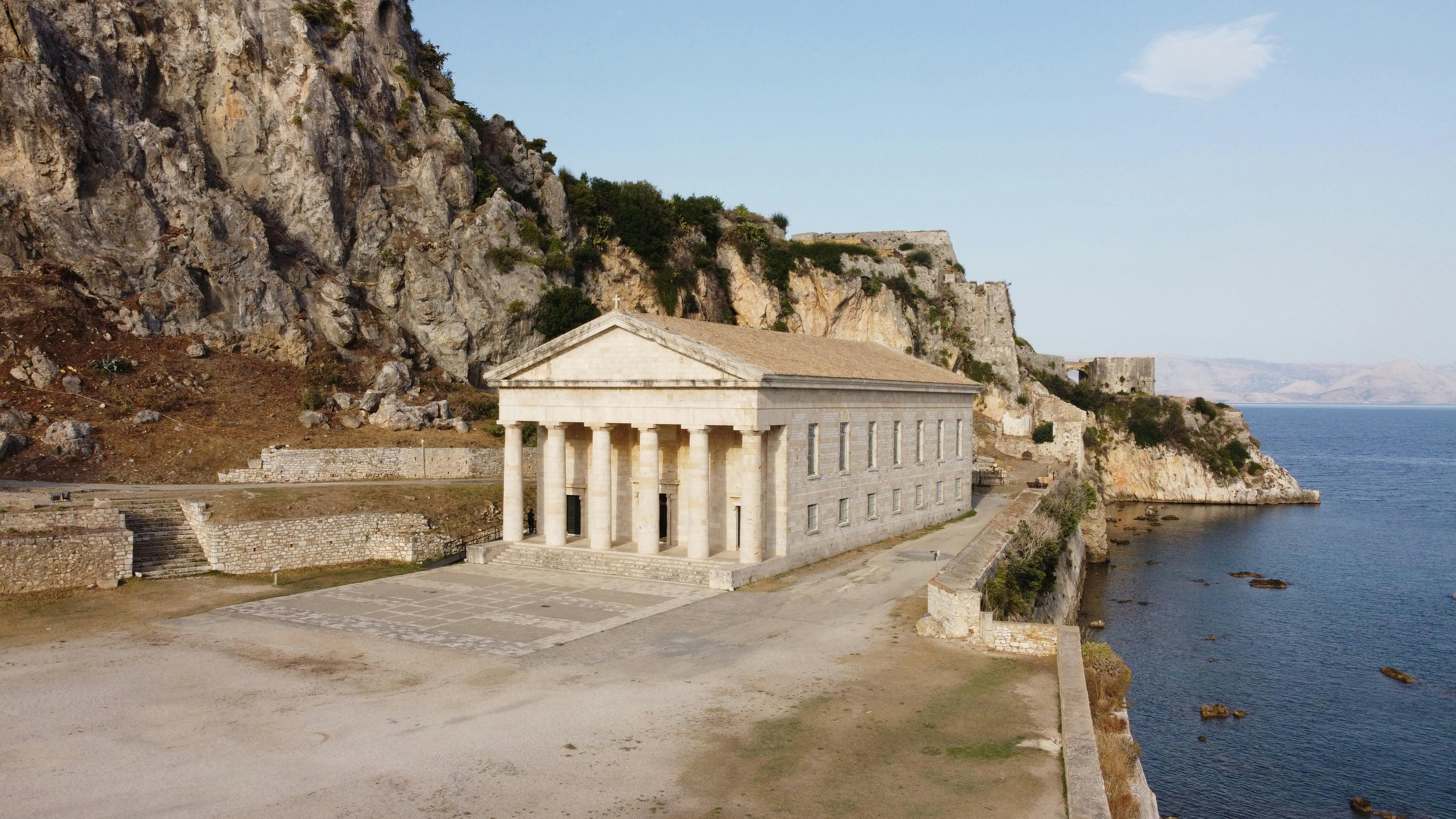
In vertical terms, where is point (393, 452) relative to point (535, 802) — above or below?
above

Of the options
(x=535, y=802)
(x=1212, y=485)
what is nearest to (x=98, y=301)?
(x=535, y=802)

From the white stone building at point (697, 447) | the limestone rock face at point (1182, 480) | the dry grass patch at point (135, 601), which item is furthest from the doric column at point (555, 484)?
the limestone rock face at point (1182, 480)

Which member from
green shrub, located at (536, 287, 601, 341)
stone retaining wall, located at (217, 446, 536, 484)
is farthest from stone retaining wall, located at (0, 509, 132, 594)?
green shrub, located at (536, 287, 601, 341)

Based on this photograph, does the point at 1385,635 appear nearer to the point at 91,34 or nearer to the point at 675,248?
the point at 675,248

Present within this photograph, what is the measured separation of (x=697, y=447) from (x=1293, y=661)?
2576cm

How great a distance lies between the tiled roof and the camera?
115 feet

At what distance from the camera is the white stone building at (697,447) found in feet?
111

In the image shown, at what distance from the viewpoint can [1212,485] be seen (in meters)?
96.2

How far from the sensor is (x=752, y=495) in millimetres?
33469

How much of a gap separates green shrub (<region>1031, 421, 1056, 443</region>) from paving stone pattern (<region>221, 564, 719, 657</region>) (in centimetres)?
6468

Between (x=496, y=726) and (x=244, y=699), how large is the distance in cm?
607

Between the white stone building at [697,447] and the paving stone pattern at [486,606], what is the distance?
2.11m

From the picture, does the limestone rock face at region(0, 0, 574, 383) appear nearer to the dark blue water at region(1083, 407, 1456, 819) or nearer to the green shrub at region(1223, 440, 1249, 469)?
the dark blue water at region(1083, 407, 1456, 819)

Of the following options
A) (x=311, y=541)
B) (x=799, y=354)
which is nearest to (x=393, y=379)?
(x=311, y=541)
